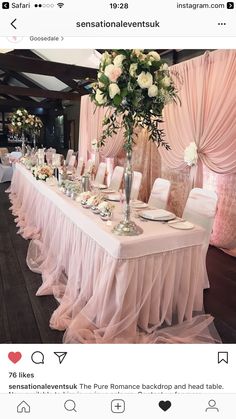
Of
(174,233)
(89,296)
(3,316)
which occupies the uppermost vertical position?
(174,233)

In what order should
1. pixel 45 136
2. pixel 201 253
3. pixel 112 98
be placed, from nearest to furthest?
pixel 112 98 < pixel 201 253 < pixel 45 136

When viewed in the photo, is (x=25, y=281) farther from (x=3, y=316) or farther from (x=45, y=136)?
(x=45, y=136)

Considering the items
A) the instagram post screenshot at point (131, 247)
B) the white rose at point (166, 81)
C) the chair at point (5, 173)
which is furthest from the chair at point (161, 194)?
the chair at point (5, 173)

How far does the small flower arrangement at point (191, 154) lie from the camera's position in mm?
3211

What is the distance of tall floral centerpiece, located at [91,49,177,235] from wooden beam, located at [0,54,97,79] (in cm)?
480

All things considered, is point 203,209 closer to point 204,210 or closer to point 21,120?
point 204,210

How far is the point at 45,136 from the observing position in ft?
45.2

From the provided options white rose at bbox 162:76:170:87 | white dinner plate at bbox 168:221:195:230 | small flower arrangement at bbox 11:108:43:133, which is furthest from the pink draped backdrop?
small flower arrangement at bbox 11:108:43:133

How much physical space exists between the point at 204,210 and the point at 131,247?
2.90 feet
